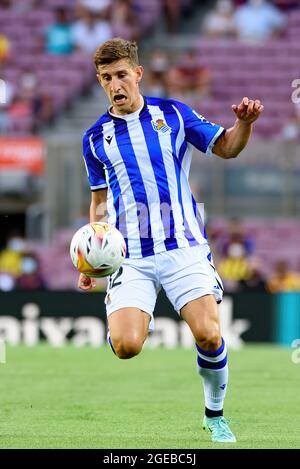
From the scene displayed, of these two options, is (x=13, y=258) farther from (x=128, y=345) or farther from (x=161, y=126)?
(x=128, y=345)

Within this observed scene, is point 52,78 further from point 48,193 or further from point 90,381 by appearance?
point 90,381

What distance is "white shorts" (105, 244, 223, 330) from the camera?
24.5 feet

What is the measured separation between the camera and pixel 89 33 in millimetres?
22109

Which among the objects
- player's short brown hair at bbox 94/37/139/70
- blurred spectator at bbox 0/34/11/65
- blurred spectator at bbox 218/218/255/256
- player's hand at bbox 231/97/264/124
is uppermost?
blurred spectator at bbox 0/34/11/65

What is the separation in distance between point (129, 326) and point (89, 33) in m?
15.3

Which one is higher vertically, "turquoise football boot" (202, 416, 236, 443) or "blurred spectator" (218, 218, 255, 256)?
"blurred spectator" (218, 218, 255, 256)

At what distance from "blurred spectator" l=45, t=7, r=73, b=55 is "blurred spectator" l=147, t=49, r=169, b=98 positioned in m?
1.50

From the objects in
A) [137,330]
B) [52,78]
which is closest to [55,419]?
[137,330]

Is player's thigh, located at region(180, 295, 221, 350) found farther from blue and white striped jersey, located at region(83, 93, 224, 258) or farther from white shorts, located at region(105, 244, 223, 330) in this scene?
blue and white striped jersey, located at region(83, 93, 224, 258)

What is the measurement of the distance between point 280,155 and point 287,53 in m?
3.62

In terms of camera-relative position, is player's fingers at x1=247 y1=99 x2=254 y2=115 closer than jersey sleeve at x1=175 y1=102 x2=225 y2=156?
Yes

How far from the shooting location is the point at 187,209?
770 centimetres

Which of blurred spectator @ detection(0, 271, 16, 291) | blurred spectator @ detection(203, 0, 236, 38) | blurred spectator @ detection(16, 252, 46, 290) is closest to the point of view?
blurred spectator @ detection(16, 252, 46, 290)

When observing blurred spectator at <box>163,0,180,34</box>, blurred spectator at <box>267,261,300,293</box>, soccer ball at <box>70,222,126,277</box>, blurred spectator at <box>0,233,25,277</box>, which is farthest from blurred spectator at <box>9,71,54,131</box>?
soccer ball at <box>70,222,126,277</box>
